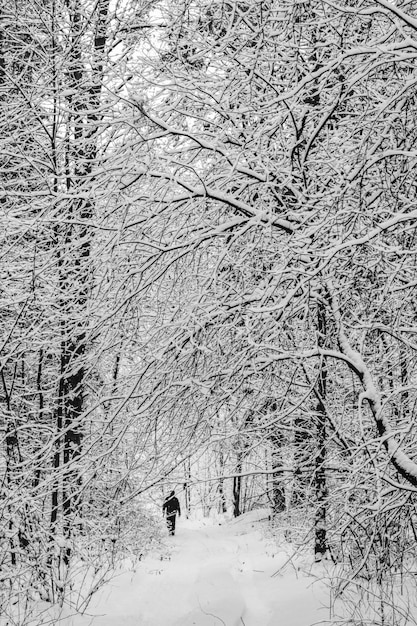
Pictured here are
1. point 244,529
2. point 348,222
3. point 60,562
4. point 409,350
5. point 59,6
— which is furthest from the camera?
point 244,529

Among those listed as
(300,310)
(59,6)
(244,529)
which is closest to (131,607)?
(300,310)

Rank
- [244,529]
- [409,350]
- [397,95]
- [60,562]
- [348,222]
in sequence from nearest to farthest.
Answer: [397,95], [348,222], [409,350], [60,562], [244,529]

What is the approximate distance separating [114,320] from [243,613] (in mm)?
3913

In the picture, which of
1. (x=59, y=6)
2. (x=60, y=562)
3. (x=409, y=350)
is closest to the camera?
(x=409, y=350)

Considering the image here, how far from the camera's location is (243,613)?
21.2ft

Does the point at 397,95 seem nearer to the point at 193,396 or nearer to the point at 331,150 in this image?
the point at 331,150

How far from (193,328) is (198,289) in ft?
1.28

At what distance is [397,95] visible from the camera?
10.8ft

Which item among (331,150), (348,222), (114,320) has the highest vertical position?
(331,150)

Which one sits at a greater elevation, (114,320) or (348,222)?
(348,222)

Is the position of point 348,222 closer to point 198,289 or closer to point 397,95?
point 397,95

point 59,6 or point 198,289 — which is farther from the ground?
point 59,6

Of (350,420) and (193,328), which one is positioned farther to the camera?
(350,420)

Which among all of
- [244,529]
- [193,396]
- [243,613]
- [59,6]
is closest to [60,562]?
[243,613]
